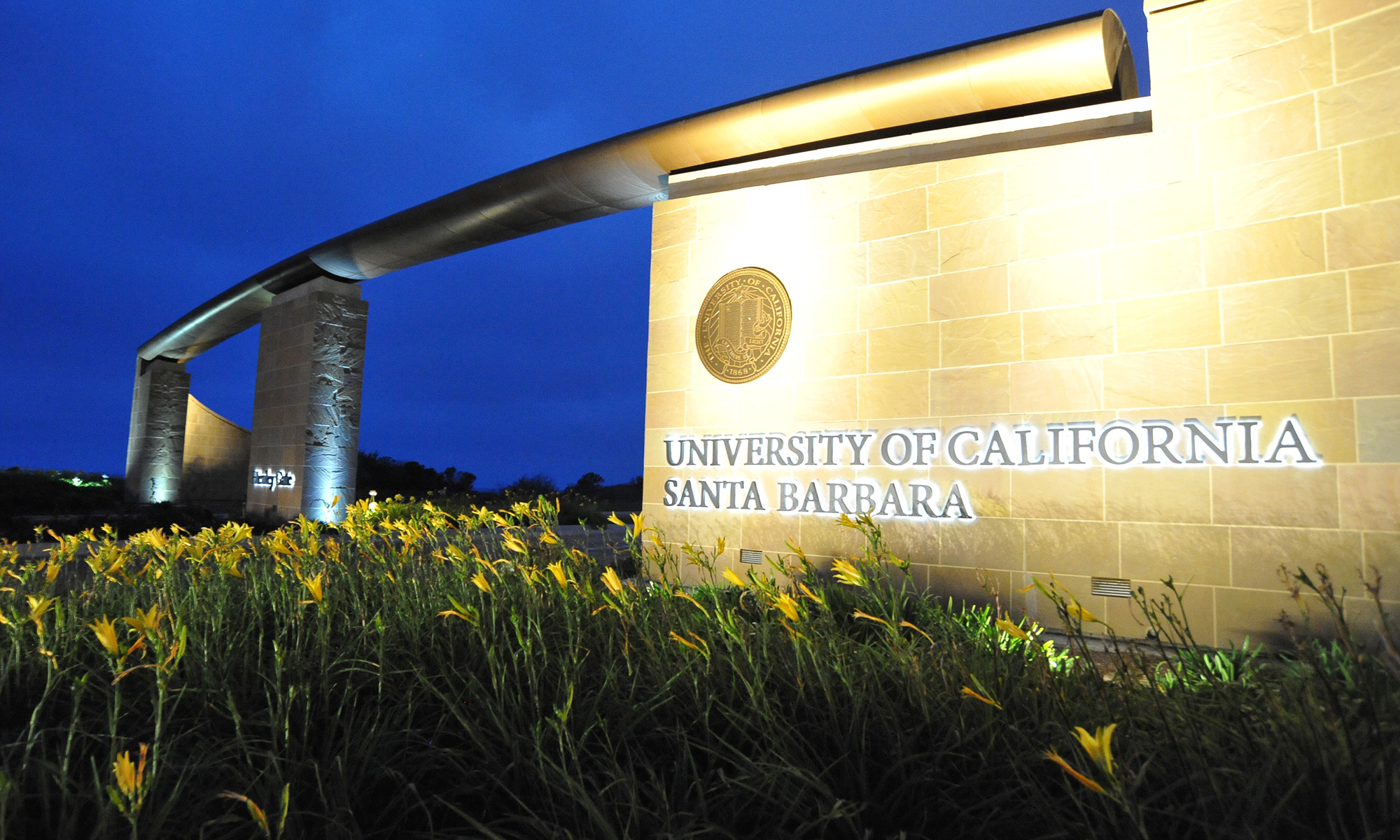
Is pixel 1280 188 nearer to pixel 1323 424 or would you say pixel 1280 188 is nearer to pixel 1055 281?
pixel 1055 281

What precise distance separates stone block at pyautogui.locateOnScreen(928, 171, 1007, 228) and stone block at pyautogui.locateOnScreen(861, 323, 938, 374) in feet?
2.79

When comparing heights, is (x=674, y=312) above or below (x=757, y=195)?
below

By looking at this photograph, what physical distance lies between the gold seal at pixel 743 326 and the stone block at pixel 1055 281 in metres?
1.89

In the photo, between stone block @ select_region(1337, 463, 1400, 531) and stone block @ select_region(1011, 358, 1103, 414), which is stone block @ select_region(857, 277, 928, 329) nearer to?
stone block @ select_region(1011, 358, 1103, 414)

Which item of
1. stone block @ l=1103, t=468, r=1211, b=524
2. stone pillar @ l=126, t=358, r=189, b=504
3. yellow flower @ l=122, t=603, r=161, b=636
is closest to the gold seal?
stone block @ l=1103, t=468, r=1211, b=524

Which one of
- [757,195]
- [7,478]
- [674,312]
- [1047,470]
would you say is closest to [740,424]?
[674,312]

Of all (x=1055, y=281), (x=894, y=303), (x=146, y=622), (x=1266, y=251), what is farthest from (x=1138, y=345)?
(x=146, y=622)

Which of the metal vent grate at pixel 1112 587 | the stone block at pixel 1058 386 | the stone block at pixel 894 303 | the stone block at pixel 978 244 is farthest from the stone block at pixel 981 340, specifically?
the metal vent grate at pixel 1112 587

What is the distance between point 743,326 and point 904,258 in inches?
61.6

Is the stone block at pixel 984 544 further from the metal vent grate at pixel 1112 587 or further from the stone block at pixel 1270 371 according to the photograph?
the stone block at pixel 1270 371

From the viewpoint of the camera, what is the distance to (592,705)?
2.37 meters

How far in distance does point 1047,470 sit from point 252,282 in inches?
598

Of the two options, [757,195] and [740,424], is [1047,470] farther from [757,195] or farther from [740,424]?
[757,195]

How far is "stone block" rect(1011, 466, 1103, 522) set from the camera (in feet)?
16.3
